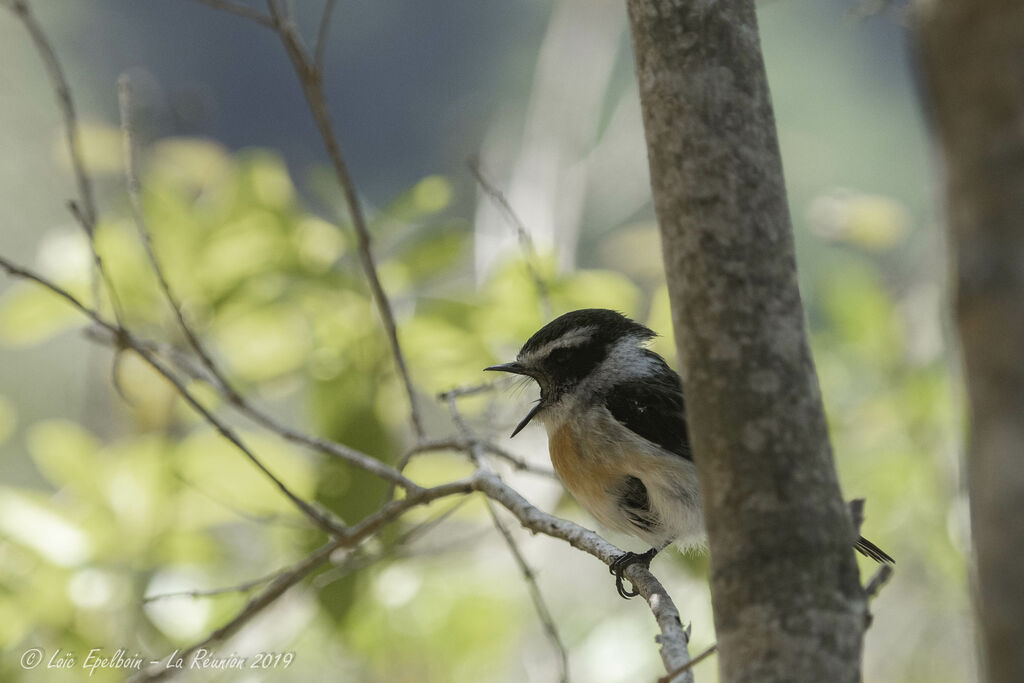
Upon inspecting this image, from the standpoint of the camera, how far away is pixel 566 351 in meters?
3.33

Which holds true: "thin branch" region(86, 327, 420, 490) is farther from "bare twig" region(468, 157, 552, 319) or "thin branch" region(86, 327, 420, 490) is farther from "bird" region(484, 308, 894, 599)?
"bare twig" region(468, 157, 552, 319)

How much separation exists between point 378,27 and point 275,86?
1.26 m

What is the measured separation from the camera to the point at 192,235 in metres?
3.25

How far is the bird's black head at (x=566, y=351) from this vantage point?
325cm

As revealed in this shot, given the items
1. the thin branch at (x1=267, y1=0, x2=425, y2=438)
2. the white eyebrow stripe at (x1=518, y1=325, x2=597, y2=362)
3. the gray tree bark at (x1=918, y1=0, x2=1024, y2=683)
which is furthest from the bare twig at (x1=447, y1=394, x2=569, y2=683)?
the gray tree bark at (x1=918, y1=0, x2=1024, y2=683)

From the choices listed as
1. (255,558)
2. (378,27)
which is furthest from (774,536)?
(378,27)

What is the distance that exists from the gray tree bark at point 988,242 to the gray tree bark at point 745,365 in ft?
1.12

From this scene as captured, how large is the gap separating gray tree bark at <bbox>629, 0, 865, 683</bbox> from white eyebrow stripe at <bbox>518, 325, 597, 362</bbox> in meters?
1.81

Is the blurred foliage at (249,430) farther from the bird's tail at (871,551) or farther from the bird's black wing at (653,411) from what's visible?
the bird's tail at (871,551)

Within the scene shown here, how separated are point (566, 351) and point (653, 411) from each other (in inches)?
15.8

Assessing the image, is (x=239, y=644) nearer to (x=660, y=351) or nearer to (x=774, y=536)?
(x=660, y=351)

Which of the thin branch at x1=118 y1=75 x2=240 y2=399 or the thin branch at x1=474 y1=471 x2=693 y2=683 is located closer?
the thin branch at x1=474 y1=471 x2=693 y2=683

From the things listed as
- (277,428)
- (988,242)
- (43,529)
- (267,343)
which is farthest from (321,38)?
(988,242)

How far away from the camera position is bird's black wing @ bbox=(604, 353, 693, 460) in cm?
306
